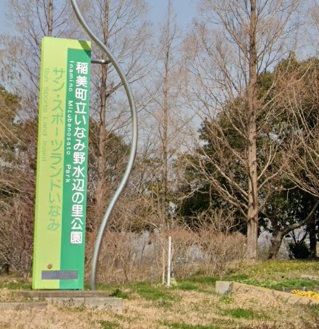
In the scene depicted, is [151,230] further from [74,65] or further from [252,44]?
[74,65]

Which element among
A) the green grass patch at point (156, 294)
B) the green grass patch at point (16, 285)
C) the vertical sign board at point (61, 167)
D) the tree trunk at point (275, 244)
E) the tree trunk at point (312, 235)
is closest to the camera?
the vertical sign board at point (61, 167)

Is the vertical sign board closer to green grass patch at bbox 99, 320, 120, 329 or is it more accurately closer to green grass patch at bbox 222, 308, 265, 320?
green grass patch at bbox 99, 320, 120, 329

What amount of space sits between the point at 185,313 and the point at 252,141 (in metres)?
10.2

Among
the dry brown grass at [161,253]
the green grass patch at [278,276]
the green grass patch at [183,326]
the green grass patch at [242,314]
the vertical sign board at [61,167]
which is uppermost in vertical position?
the vertical sign board at [61,167]

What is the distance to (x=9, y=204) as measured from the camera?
15.7 metres

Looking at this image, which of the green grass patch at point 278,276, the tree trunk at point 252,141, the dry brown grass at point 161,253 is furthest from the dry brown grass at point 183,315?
the tree trunk at point 252,141

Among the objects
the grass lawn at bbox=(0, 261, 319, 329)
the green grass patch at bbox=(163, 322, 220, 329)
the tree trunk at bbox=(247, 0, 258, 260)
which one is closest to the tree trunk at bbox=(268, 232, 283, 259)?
the tree trunk at bbox=(247, 0, 258, 260)

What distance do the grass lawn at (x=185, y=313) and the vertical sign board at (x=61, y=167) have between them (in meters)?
0.66

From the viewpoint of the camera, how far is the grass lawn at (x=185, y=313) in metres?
5.84

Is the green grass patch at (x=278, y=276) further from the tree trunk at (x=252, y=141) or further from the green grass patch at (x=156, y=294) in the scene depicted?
the green grass patch at (x=156, y=294)

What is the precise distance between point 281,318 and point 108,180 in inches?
359

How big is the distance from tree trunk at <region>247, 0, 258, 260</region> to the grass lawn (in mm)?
5931

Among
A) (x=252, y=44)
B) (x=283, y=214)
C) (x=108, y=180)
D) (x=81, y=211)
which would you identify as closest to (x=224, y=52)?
(x=252, y=44)

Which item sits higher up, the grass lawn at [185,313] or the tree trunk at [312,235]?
the tree trunk at [312,235]
